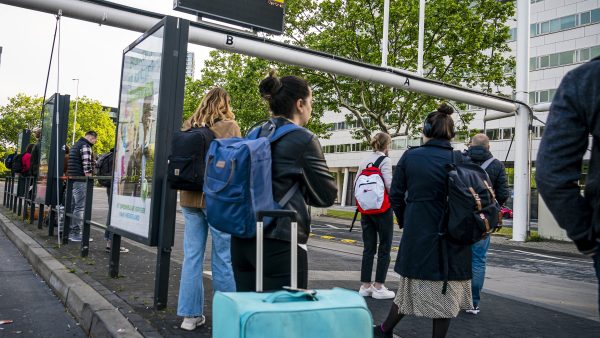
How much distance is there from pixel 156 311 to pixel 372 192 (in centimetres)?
246

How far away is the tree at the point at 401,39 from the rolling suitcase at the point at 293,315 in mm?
23112

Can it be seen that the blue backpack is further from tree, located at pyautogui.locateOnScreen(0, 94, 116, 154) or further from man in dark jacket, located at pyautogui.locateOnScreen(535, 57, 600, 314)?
tree, located at pyautogui.locateOnScreen(0, 94, 116, 154)

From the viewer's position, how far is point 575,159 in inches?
68.3

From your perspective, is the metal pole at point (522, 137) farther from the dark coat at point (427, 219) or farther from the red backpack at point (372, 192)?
the dark coat at point (427, 219)

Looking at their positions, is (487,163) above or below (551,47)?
below

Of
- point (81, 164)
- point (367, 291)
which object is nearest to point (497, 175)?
point (367, 291)

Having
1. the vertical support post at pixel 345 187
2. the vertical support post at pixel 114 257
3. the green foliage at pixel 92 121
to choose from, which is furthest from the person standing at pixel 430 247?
the green foliage at pixel 92 121

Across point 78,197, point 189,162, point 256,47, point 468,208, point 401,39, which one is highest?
point 401,39

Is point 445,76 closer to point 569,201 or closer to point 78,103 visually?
point 569,201

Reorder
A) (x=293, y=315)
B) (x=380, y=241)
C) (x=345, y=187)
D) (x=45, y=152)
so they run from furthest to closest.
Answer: (x=345, y=187), (x=45, y=152), (x=380, y=241), (x=293, y=315)

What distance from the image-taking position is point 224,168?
2625mm

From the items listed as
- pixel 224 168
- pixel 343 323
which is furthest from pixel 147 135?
pixel 343 323

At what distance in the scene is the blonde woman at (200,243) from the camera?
13.2 ft

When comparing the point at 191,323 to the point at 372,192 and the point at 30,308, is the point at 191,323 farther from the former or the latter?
the point at 372,192
